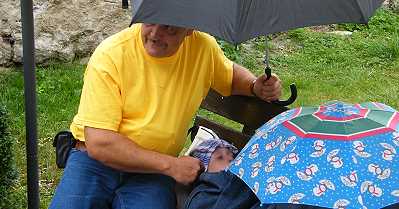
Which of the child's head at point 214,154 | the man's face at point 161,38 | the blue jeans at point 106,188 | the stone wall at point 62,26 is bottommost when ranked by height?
the stone wall at point 62,26

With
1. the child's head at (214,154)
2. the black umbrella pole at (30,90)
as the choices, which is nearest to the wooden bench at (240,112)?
the child's head at (214,154)

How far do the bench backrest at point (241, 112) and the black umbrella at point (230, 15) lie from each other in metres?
0.88

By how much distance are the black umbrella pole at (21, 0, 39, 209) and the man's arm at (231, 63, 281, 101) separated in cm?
90

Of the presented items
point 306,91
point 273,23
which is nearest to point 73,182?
point 273,23

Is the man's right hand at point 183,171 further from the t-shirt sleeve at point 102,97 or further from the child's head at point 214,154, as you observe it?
the t-shirt sleeve at point 102,97

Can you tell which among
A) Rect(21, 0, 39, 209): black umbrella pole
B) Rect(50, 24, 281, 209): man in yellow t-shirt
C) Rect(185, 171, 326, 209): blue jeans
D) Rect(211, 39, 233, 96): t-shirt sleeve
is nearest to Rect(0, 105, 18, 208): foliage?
Rect(21, 0, 39, 209): black umbrella pole

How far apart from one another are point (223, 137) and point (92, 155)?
0.89m

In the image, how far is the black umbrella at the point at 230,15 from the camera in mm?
2205

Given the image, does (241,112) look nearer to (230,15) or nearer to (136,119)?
(136,119)

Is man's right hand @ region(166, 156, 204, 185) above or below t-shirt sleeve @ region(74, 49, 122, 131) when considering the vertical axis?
below

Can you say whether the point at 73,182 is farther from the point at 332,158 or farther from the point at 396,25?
the point at 396,25

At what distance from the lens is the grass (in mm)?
5277

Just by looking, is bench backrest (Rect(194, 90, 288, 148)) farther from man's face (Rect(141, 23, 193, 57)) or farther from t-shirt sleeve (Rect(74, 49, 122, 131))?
t-shirt sleeve (Rect(74, 49, 122, 131))

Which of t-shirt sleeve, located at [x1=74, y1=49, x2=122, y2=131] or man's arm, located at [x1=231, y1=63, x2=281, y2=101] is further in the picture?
man's arm, located at [x1=231, y1=63, x2=281, y2=101]
